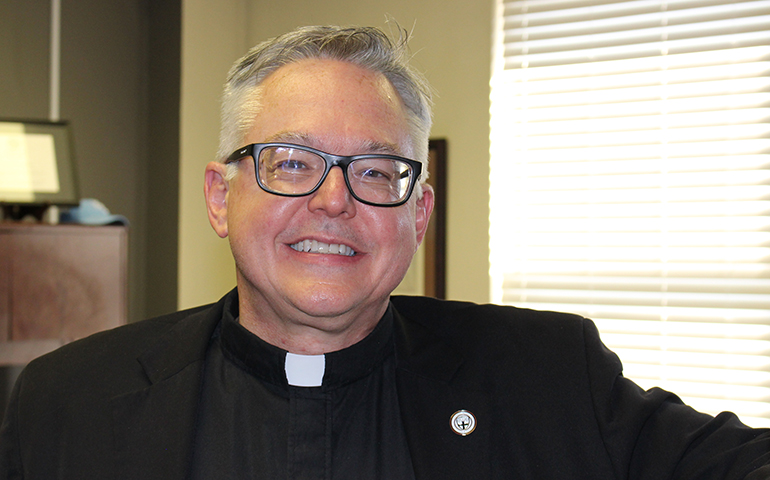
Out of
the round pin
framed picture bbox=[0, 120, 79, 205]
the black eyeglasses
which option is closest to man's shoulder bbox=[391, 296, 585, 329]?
the round pin

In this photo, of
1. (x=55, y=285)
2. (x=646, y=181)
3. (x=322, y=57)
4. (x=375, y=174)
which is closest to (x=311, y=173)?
(x=375, y=174)

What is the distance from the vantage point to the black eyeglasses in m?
1.20

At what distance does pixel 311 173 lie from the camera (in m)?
1.21

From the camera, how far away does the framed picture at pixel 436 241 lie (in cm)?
330

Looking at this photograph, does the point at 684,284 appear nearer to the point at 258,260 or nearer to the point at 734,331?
the point at 734,331

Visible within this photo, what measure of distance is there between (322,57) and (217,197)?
383 millimetres

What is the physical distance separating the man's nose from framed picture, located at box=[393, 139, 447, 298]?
2.12 meters

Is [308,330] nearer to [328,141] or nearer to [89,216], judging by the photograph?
[328,141]

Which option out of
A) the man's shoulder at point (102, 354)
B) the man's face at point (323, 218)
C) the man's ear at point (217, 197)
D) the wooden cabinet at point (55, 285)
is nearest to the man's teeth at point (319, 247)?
the man's face at point (323, 218)

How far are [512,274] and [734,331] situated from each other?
1.02 metres

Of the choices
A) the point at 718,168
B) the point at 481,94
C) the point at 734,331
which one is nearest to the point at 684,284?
the point at 734,331

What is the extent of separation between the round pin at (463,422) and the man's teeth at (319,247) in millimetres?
376

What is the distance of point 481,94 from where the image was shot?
10.8ft

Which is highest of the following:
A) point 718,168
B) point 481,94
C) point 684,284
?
point 481,94
